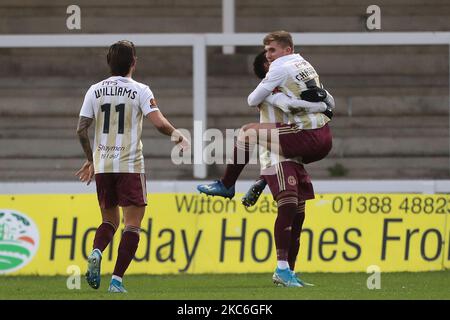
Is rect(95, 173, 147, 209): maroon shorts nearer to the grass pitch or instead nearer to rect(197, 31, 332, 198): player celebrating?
the grass pitch

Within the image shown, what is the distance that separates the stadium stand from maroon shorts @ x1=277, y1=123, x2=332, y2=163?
7.88 meters

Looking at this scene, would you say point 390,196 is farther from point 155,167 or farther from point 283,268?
point 155,167

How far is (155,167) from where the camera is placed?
17.5 meters

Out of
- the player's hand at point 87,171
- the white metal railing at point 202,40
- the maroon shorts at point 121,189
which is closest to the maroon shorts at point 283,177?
the maroon shorts at point 121,189

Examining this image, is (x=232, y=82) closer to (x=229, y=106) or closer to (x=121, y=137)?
(x=229, y=106)

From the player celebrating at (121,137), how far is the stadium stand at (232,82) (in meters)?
8.27

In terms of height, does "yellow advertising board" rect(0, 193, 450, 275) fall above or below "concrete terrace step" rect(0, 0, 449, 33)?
below

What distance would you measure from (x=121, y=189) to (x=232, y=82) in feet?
30.3

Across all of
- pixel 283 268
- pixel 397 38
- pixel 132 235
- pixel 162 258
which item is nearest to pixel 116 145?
pixel 132 235

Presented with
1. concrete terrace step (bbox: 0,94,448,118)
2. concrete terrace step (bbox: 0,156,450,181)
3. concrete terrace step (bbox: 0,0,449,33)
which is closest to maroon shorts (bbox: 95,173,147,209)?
concrete terrace step (bbox: 0,156,450,181)

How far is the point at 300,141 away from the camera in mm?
9375

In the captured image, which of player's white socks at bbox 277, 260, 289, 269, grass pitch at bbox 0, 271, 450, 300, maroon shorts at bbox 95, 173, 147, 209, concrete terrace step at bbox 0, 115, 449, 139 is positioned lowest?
grass pitch at bbox 0, 271, 450, 300

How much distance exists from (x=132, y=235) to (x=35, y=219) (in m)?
3.28

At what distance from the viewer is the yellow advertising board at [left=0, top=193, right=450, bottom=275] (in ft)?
39.3
